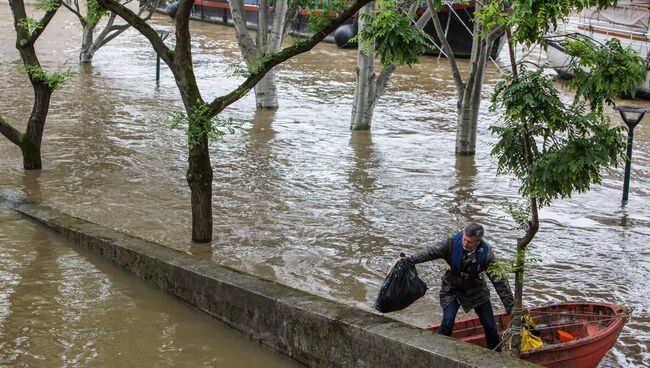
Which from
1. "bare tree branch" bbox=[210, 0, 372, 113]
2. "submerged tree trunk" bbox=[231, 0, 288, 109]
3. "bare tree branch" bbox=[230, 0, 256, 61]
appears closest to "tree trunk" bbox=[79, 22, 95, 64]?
"submerged tree trunk" bbox=[231, 0, 288, 109]

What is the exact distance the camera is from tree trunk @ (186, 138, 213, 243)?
10898mm

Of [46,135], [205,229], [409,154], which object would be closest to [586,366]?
[205,229]

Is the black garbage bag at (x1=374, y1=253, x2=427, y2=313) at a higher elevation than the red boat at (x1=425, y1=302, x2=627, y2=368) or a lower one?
higher

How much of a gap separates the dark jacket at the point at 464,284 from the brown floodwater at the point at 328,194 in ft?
4.61

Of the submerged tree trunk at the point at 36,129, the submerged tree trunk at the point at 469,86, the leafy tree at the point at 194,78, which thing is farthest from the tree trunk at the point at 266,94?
the leafy tree at the point at 194,78

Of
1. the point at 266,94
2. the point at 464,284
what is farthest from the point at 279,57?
the point at 266,94

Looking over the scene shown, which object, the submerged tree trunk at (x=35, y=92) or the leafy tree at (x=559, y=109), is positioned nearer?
the leafy tree at (x=559, y=109)

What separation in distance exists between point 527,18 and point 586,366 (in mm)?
2957

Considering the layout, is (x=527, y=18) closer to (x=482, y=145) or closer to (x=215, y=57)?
(x=482, y=145)

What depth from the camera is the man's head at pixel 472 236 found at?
7.30m

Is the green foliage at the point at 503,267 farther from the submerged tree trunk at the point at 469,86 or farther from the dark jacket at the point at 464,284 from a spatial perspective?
the submerged tree trunk at the point at 469,86

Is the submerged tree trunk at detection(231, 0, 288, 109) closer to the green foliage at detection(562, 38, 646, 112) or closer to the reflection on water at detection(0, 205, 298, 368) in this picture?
the reflection on water at detection(0, 205, 298, 368)

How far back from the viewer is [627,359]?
840 cm

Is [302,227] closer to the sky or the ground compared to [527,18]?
closer to the ground
